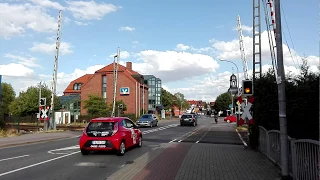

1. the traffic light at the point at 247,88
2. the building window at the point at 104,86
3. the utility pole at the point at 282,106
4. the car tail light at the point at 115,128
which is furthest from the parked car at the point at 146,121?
the building window at the point at 104,86

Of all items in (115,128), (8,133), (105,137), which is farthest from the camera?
(8,133)

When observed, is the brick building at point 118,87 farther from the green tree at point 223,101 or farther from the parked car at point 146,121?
the green tree at point 223,101

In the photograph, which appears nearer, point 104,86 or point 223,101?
point 104,86

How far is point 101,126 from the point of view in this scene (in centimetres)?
1376

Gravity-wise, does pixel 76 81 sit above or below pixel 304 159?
above

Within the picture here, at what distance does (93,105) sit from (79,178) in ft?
145

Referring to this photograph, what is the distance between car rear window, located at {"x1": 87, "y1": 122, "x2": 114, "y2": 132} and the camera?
13617 mm

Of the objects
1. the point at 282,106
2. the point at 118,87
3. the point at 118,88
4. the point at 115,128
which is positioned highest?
the point at 118,87

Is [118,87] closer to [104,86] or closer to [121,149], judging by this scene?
[104,86]

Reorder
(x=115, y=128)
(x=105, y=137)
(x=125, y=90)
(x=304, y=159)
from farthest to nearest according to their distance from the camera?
1. (x=125, y=90)
2. (x=115, y=128)
3. (x=105, y=137)
4. (x=304, y=159)

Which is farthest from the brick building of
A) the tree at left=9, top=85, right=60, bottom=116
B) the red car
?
the red car

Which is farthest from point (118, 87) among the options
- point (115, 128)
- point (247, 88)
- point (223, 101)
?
point (115, 128)

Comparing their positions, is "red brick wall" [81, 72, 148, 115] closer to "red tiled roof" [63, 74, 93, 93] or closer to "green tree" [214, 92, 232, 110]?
"red tiled roof" [63, 74, 93, 93]

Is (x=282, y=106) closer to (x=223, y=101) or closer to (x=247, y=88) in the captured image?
(x=247, y=88)
